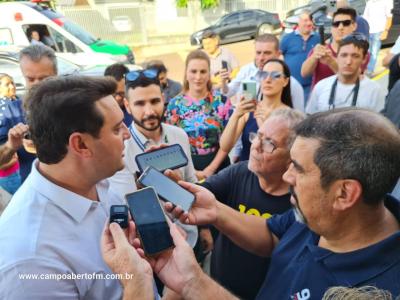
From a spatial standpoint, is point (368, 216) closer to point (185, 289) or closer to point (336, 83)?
point (185, 289)

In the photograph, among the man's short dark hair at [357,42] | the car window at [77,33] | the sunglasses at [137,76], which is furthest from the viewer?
the car window at [77,33]

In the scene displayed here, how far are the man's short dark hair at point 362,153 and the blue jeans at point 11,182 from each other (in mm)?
2728

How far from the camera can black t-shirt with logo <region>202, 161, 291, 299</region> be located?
208cm

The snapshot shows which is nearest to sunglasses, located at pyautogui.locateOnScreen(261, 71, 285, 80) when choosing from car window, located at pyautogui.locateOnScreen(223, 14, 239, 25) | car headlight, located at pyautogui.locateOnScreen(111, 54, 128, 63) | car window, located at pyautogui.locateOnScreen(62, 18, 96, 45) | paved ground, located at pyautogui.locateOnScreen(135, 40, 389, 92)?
paved ground, located at pyautogui.locateOnScreen(135, 40, 389, 92)

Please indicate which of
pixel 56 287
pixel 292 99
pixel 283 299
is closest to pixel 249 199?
pixel 283 299

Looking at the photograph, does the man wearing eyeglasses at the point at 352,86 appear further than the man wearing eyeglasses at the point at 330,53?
No

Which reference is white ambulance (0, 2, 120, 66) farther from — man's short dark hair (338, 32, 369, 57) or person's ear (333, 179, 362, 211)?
person's ear (333, 179, 362, 211)

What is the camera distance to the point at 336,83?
3621mm

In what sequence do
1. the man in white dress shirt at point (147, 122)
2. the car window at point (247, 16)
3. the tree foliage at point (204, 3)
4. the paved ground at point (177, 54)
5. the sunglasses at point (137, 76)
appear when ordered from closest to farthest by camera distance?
the man in white dress shirt at point (147, 122) → the sunglasses at point (137, 76) → the paved ground at point (177, 54) → the car window at point (247, 16) → the tree foliage at point (204, 3)

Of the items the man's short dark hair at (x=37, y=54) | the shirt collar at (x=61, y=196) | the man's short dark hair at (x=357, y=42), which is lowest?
the shirt collar at (x=61, y=196)

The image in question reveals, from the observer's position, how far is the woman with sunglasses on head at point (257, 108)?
323 centimetres

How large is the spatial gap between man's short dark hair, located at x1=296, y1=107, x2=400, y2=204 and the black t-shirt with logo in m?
0.83

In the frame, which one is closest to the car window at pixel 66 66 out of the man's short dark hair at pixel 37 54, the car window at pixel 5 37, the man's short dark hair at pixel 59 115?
the car window at pixel 5 37

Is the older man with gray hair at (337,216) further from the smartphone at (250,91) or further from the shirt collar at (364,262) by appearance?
Answer: the smartphone at (250,91)
